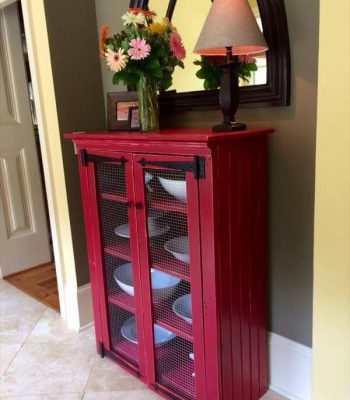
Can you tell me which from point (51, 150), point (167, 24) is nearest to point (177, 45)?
point (167, 24)

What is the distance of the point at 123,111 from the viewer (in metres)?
1.79

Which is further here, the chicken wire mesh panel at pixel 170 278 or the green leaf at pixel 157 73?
the green leaf at pixel 157 73

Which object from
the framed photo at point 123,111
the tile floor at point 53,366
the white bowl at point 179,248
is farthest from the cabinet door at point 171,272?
the framed photo at point 123,111

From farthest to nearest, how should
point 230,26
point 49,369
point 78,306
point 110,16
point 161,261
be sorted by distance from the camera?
point 78,306, point 110,16, point 49,369, point 161,261, point 230,26

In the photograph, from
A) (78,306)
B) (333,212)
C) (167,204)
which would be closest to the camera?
(333,212)

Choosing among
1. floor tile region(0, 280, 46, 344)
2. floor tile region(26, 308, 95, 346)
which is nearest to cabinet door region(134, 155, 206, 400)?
floor tile region(26, 308, 95, 346)

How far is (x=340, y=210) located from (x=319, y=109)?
0.82 ft

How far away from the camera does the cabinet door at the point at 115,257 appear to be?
5.31ft

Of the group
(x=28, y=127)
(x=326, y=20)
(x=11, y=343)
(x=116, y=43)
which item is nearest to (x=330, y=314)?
(x=326, y=20)

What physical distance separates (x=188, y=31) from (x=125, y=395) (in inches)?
63.7

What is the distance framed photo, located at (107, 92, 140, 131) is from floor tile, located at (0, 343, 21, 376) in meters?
1.31

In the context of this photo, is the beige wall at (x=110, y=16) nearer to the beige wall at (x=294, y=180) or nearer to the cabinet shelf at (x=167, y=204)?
the beige wall at (x=294, y=180)

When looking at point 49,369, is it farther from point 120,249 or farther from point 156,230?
point 156,230

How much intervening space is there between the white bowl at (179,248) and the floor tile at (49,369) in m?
0.84
